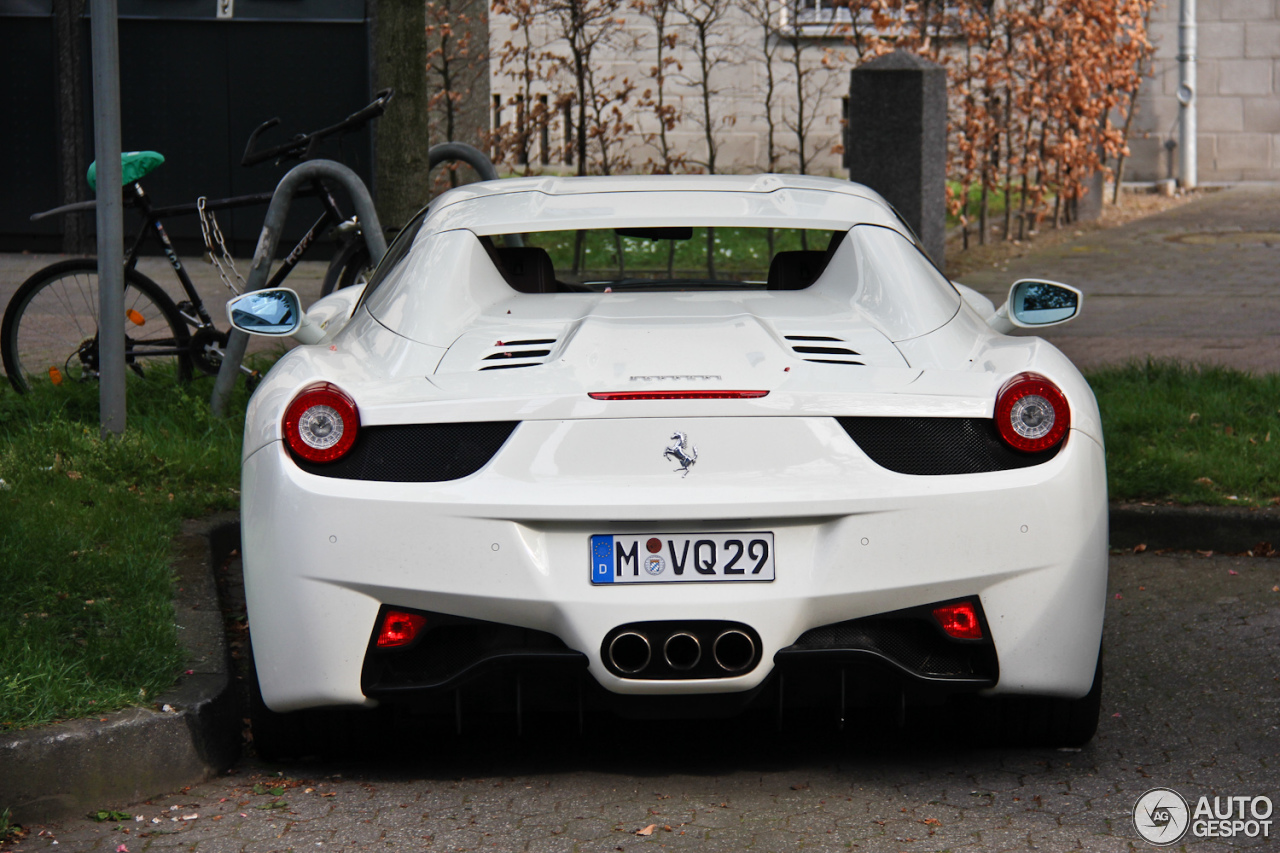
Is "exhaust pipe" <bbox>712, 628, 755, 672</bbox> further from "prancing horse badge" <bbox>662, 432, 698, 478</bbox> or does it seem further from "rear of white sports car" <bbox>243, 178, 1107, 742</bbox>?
"prancing horse badge" <bbox>662, 432, 698, 478</bbox>

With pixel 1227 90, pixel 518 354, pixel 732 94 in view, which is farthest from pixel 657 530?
pixel 1227 90

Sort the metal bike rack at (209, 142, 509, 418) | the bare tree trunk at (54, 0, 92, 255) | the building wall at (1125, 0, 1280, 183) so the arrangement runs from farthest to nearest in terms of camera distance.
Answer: the building wall at (1125, 0, 1280, 183) < the bare tree trunk at (54, 0, 92, 255) < the metal bike rack at (209, 142, 509, 418)

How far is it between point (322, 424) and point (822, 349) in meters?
1.12

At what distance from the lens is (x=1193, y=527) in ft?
18.9

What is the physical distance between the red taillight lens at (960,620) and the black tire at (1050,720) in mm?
354

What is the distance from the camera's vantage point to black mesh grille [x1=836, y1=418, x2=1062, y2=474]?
337cm

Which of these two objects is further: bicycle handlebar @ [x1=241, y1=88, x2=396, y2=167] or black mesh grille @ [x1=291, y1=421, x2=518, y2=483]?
bicycle handlebar @ [x1=241, y1=88, x2=396, y2=167]

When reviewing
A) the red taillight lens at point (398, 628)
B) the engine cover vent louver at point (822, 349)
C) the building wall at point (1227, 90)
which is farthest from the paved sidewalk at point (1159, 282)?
the red taillight lens at point (398, 628)

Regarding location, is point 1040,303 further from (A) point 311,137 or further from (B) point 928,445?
(A) point 311,137

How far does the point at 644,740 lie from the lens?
3943 millimetres

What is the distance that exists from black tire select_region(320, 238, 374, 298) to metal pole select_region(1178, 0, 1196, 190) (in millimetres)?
15278
